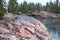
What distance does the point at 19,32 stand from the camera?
14.0m

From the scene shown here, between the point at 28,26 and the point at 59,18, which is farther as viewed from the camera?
the point at 59,18

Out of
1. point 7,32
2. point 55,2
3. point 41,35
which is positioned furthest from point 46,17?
point 7,32

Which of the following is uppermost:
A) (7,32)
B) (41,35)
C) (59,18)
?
(7,32)

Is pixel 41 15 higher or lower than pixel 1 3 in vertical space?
lower

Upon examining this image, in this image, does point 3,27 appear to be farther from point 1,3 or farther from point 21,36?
point 1,3

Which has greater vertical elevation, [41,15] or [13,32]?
[13,32]

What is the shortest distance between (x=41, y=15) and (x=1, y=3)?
38128mm

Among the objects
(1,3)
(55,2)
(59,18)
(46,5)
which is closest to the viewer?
(1,3)

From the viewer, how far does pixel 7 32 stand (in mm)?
13234

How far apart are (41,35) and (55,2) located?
60916 millimetres

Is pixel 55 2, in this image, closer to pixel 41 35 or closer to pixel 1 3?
pixel 1 3

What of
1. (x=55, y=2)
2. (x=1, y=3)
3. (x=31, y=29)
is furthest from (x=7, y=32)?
(x=55, y=2)

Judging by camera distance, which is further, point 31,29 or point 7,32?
point 31,29

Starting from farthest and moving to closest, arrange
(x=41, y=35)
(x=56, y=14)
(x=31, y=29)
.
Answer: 1. (x=56, y=14)
2. (x=41, y=35)
3. (x=31, y=29)
